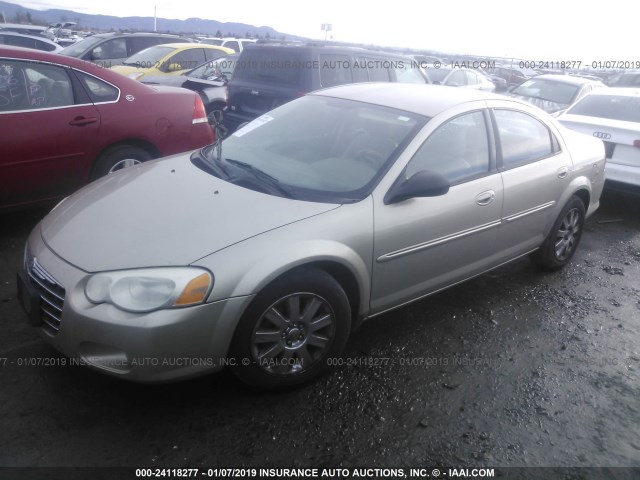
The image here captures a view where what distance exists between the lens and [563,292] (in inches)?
170

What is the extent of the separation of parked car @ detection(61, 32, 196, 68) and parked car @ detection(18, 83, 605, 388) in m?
9.48

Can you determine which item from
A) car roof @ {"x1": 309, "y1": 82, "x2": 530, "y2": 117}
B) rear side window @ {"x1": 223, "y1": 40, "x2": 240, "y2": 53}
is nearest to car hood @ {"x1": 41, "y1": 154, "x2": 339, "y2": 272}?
car roof @ {"x1": 309, "y1": 82, "x2": 530, "y2": 117}

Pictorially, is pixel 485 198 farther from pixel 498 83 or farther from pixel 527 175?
pixel 498 83

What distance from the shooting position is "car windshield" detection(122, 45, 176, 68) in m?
10.9

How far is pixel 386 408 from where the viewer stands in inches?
110

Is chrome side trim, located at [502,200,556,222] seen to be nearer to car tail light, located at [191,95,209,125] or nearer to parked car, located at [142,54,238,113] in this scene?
car tail light, located at [191,95,209,125]

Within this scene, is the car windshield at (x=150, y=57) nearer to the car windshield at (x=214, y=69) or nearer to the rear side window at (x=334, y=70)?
the car windshield at (x=214, y=69)

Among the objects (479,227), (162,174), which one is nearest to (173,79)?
(162,174)

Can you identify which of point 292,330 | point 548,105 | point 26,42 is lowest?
point 292,330

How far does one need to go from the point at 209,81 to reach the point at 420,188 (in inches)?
285

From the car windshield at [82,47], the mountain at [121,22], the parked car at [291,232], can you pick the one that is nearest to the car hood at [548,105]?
the parked car at [291,232]

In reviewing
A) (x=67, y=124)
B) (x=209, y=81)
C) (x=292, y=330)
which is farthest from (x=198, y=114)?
(x=209, y=81)

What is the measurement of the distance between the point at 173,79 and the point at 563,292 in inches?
301

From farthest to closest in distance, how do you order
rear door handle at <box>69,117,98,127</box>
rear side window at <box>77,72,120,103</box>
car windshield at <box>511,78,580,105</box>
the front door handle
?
car windshield at <box>511,78,580,105</box>
rear side window at <box>77,72,120,103</box>
rear door handle at <box>69,117,98,127</box>
the front door handle
